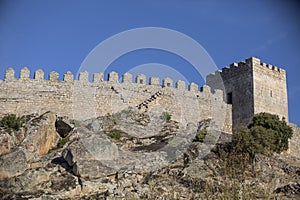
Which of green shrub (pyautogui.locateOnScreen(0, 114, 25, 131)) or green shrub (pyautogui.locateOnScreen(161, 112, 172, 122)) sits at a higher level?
green shrub (pyautogui.locateOnScreen(161, 112, 172, 122))

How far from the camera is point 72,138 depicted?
70.6 feet

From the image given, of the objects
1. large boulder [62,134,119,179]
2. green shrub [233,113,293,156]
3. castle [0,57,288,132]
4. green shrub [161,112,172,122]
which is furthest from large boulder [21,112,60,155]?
green shrub [233,113,293,156]

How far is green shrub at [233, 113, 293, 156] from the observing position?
65.1 ft

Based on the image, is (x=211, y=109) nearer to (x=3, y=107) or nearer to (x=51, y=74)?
(x=51, y=74)

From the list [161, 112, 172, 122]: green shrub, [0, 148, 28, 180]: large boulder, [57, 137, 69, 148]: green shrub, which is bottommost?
[0, 148, 28, 180]: large boulder

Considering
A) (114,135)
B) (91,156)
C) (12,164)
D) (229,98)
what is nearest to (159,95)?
(229,98)

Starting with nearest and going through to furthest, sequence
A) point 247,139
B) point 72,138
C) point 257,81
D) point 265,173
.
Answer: point 265,173, point 247,139, point 72,138, point 257,81

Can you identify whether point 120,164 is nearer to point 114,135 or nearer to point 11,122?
point 114,135

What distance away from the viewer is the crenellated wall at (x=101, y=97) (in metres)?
25.4

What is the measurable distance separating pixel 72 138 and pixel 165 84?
8993 mm

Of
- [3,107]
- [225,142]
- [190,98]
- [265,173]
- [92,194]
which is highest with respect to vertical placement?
[190,98]

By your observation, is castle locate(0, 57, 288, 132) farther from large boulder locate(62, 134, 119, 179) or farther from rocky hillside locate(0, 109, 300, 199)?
large boulder locate(62, 134, 119, 179)

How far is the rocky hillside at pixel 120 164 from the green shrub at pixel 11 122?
1.54 feet

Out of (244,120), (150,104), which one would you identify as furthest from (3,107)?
(244,120)
